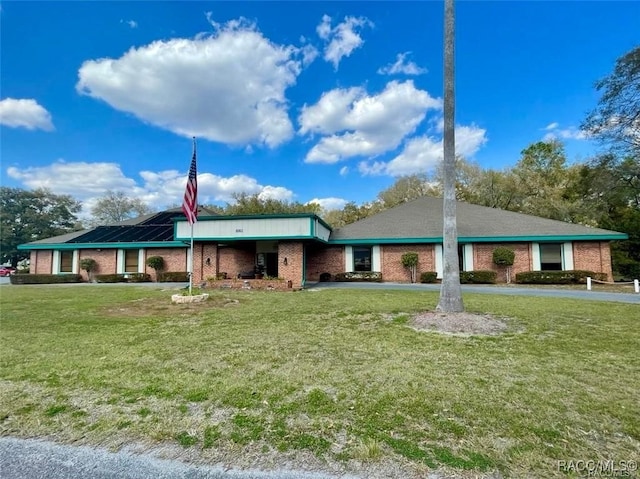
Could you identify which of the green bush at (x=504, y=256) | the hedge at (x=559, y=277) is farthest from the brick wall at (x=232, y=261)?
the hedge at (x=559, y=277)

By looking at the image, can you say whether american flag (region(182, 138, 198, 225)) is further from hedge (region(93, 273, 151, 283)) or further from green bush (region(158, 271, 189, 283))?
hedge (region(93, 273, 151, 283))

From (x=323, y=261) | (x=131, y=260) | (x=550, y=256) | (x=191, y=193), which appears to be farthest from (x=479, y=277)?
(x=131, y=260)

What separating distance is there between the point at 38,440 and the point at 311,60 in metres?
18.1

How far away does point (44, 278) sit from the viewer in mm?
22359

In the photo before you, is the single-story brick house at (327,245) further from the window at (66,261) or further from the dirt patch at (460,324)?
the dirt patch at (460,324)

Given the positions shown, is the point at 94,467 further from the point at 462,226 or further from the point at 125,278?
the point at 125,278

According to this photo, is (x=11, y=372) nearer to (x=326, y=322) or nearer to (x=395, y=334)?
(x=326, y=322)

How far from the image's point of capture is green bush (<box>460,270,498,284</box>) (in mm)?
18406

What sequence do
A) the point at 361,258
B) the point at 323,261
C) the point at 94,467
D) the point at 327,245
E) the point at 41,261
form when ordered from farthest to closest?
the point at 41,261 → the point at 323,261 → the point at 327,245 → the point at 361,258 → the point at 94,467

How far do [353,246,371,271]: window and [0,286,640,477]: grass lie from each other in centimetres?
1367

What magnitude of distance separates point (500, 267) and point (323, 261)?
34.8ft

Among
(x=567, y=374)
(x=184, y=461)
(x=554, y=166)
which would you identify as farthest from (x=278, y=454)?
(x=554, y=166)

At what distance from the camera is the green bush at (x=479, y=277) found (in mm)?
18406

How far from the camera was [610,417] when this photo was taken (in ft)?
10.2
